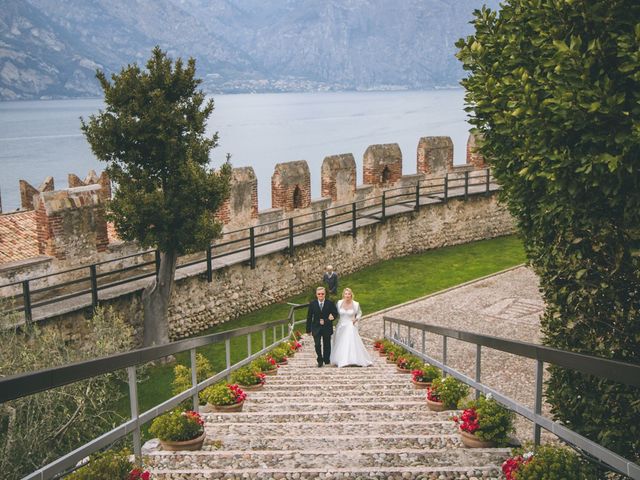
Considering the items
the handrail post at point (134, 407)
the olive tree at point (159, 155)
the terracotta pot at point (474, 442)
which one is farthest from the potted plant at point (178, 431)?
the olive tree at point (159, 155)

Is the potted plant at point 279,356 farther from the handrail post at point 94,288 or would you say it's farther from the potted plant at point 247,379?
the handrail post at point 94,288

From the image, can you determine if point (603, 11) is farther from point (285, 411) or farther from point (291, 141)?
point (291, 141)

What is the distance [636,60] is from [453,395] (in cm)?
328

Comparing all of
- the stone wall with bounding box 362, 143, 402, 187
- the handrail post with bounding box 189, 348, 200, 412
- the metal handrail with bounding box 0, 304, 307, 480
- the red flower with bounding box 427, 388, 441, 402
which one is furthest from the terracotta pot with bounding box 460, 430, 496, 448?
the stone wall with bounding box 362, 143, 402, 187

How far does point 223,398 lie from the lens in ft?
21.4

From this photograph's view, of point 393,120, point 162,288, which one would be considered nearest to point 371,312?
point 162,288

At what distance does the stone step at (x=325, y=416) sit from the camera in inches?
234

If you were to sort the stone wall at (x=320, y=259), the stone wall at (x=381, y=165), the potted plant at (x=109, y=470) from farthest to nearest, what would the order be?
the stone wall at (x=381, y=165), the stone wall at (x=320, y=259), the potted plant at (x=109, y=470)

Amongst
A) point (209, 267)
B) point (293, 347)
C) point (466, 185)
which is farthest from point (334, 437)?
point (466, 185)

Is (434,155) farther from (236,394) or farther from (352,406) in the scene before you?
(236,394)

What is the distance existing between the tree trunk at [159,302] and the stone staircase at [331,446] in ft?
21.7

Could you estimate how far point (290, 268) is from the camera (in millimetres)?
17672

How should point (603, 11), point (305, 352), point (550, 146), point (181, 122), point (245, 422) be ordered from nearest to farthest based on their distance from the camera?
point (603, 11)
point (550, 146)
point (245, 422)
point (181, 122)
point (305, 352)

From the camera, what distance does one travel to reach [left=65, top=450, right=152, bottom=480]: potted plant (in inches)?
139
